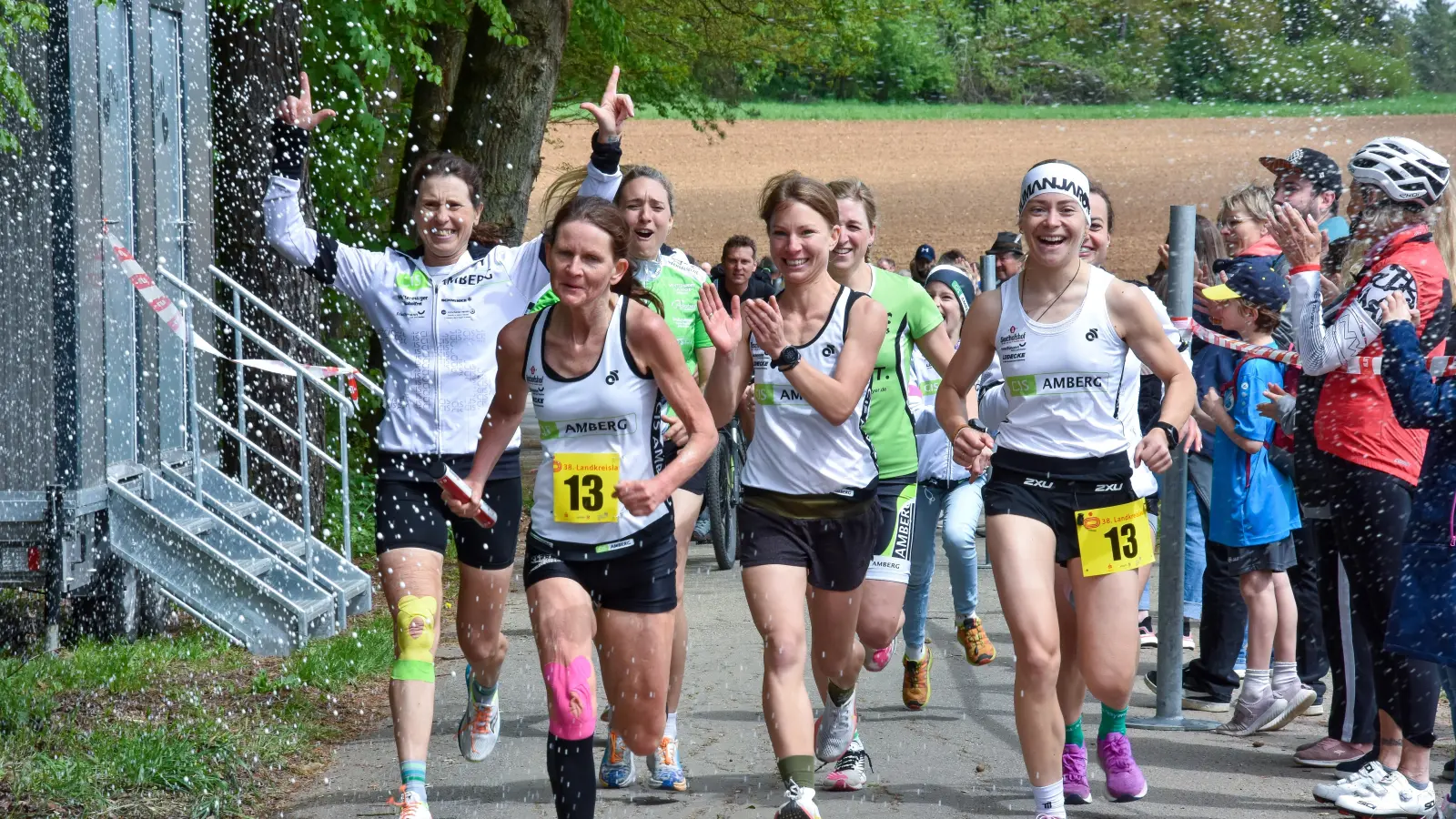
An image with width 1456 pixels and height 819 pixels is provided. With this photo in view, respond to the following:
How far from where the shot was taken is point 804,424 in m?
5.62

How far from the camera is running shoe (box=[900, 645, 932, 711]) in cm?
709

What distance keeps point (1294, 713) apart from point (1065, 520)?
2066mm

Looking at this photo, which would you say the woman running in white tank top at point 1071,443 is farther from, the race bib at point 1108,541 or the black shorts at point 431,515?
the black shorts at point 431,515

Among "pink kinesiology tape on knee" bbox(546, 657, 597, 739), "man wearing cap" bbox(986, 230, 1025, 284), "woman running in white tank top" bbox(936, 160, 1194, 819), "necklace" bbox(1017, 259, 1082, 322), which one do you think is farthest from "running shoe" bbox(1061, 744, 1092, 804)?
"man wearing cap" bbox(986, 230, 1025, 284)

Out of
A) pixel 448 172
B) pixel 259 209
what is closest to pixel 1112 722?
pixel 448 172

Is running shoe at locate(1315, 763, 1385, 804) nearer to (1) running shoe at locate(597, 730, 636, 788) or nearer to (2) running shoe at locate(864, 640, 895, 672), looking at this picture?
(2) running shoe at locate(864, 640, 895, 672)

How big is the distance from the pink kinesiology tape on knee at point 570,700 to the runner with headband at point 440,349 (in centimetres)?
94

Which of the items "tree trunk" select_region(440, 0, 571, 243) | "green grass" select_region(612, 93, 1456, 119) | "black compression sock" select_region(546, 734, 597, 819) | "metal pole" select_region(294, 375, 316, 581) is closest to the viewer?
"black compression sock" select_region(546, 734, 597, 819)

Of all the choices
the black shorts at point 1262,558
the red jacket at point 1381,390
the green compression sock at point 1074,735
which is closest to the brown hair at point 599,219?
the green compression sock at point 1074,735

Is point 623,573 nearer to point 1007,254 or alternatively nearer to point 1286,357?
point 1286,357

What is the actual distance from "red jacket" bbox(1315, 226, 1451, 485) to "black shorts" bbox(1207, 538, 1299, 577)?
1.23 metres

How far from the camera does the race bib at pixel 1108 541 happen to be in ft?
17.3

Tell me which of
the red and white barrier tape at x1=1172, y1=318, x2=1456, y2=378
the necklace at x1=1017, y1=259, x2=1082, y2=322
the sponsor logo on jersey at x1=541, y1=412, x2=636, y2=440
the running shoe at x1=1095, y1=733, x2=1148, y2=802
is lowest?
the running shoe at x1=1095, y1=733, x2=1148, y2=802

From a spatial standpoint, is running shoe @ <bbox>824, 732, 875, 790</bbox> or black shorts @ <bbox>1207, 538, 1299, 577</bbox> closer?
running shoe @ <bbox>824, 732, 875, 790</bbox>
